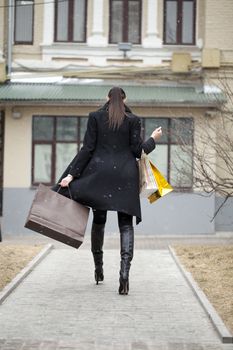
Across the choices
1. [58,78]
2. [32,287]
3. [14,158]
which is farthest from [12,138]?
[32,287]

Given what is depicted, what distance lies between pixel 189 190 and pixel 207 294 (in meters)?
11.3

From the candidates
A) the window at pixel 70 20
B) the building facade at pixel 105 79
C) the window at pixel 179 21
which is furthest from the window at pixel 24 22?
the window at pixel 179 21

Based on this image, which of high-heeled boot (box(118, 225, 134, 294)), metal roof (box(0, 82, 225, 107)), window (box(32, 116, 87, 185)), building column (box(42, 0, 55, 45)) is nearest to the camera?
high-heeled boot (box(118, 225, 134, 294))

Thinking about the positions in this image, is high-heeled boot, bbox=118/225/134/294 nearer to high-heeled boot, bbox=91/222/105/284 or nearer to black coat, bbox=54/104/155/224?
black coat, bbox=54/104/155/224

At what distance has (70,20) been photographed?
20484 millimetres

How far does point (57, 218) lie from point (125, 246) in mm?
811

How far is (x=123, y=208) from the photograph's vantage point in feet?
25.1

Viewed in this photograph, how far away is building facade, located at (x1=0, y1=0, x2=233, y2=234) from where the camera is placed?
757 inches

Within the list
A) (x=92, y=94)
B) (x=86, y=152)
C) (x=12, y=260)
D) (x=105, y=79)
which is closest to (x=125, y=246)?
(x=86, y=152)

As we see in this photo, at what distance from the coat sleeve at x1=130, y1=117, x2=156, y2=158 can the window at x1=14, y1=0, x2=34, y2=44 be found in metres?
13.4

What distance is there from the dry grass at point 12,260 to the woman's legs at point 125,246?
150 cm

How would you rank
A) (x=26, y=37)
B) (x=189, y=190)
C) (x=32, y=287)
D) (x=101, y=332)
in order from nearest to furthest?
(x=101, y=332)
(x=32, y=287)
(x=189, y=190)
(x=26, y=37)

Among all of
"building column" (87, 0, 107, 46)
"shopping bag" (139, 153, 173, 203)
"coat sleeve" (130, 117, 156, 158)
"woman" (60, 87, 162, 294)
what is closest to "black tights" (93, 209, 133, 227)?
"woman" (60, 87, 162, 294)

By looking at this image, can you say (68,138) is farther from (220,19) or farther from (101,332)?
(101,332)
